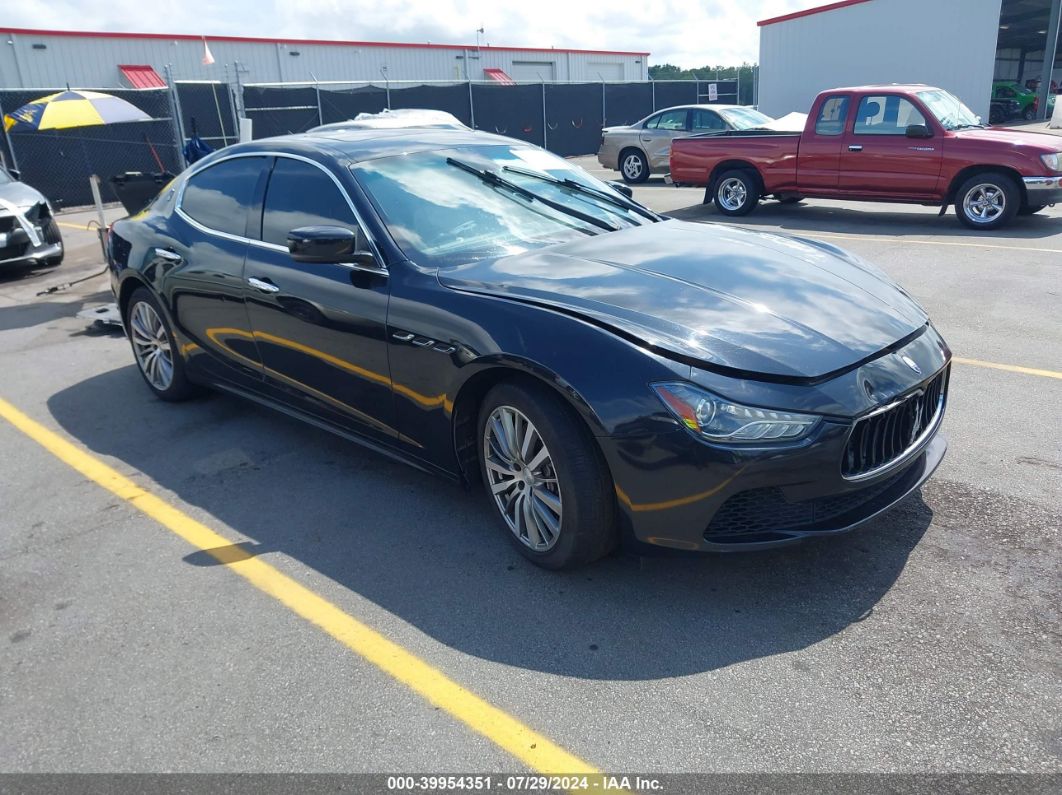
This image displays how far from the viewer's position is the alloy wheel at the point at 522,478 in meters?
3.26

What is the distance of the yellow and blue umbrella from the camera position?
9.32m

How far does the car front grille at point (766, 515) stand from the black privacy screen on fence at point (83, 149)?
17405mm

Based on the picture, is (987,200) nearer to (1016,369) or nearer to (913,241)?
(913,241)

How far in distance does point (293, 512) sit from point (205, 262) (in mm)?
1620

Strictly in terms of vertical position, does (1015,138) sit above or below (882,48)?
below

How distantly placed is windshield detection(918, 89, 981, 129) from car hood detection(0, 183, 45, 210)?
37.3ft

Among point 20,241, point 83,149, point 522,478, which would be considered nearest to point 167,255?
point 522,478

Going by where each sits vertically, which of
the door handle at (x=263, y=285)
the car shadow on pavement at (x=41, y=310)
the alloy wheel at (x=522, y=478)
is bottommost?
the car shadow on pavement at (x=41, y=310)

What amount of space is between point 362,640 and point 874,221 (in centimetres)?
1103

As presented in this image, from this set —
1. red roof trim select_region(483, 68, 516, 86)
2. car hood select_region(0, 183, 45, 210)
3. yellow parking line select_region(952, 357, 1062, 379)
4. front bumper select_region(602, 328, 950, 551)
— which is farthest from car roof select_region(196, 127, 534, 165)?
red roof trim select_region(483, 68, 516, 86)

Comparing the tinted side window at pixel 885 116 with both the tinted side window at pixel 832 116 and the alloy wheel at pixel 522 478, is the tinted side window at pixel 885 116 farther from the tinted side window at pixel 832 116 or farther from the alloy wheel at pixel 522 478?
the alloy wheel at pixel 522 478

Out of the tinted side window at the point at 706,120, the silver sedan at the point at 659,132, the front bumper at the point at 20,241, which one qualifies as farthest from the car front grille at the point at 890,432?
the tinted side window at the point at 706,120

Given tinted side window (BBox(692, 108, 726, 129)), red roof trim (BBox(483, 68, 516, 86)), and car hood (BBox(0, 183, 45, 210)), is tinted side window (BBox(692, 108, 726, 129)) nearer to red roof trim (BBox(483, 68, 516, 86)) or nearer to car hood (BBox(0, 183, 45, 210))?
car hood (BBox(0, 183, 45, 210))

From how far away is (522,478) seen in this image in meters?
3.37
